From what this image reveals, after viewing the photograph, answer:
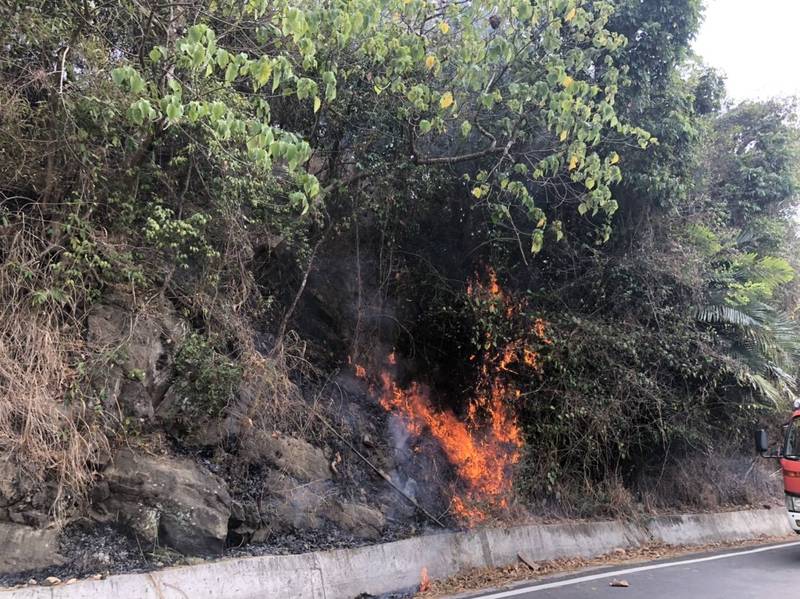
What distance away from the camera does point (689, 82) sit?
39.0ft

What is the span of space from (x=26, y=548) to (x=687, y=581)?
7349 millimetres

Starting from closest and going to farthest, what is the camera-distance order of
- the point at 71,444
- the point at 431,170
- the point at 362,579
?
the point at 71,444
the point at 362,579
the point at 431,170

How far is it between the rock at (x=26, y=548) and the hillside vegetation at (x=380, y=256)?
19 centimetres

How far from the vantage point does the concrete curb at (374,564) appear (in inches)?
218

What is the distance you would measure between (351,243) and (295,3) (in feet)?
14.3

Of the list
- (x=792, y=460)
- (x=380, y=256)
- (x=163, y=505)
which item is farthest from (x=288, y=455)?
(x=792, y=460)

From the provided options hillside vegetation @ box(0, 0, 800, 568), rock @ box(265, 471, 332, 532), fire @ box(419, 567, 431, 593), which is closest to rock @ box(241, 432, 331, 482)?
hillside vegetation @ box(0, 0, 800, 568)

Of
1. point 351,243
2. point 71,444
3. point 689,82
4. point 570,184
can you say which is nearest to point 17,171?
point 71,444

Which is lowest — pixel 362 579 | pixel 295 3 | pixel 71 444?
pixel 362 579

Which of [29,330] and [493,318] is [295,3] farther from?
[493,318]

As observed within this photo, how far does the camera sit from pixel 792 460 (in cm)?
918

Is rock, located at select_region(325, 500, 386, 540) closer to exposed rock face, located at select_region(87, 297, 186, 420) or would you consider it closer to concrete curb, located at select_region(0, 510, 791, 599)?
concrete curb, located at select_region(0, 510, 791, 599)

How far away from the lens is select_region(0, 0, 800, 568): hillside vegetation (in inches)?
252

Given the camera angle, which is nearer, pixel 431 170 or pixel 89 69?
pixel 89 69
